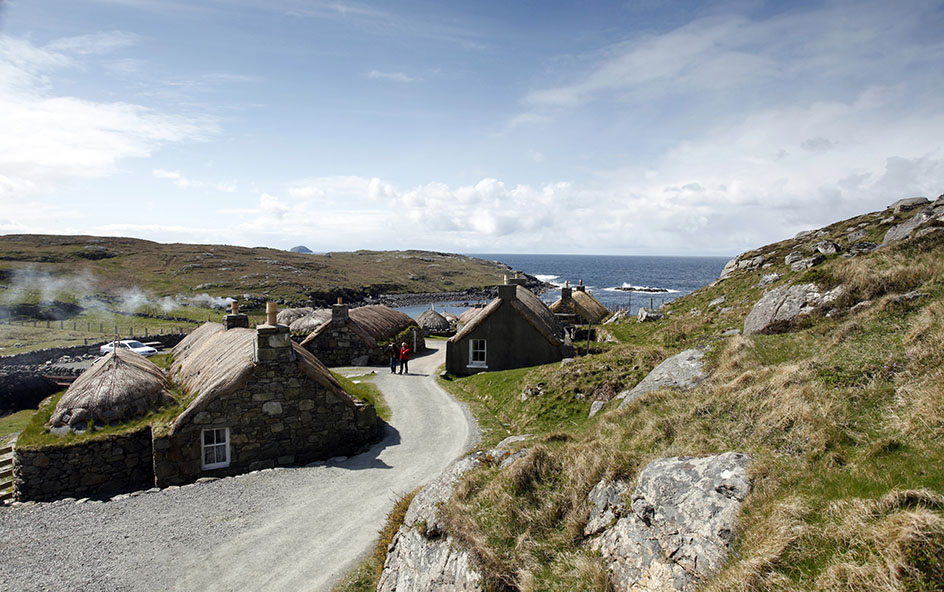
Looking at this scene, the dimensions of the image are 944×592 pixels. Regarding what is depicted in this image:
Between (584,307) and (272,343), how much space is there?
3010cm

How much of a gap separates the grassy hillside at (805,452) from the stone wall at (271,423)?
9622 mm

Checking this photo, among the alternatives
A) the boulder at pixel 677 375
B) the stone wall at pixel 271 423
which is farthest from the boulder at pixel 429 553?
the stone wall at pixel 271 423

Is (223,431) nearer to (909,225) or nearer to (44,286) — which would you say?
(909,225)

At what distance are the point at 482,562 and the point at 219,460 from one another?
13.4 meters

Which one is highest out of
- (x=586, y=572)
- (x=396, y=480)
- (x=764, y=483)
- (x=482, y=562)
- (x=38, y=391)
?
(x=764, y=483)

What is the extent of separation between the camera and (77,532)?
1333cm

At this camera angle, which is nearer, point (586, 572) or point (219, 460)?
point (586, 572)

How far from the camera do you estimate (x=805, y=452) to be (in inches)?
277

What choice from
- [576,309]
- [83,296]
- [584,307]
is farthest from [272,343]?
[83,296]

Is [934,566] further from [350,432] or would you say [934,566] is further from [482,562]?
[350,432]

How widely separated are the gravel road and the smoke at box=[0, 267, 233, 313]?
69.1m

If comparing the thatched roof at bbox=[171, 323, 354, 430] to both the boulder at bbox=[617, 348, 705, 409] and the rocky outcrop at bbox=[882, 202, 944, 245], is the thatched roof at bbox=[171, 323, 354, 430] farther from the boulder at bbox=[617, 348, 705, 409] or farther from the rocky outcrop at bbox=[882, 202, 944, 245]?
the rocky outcrop at bbox=[882, 202, 944, 245]

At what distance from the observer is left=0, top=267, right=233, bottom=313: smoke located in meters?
75.1

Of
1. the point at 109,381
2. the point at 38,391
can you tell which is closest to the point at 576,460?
the point at 109,381
